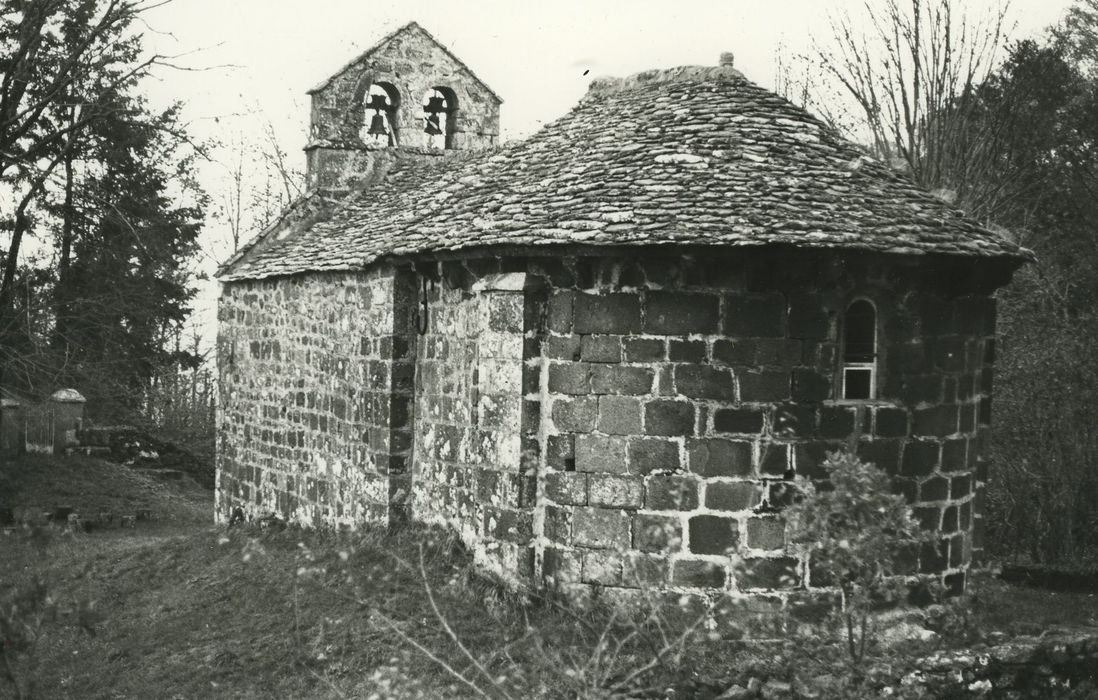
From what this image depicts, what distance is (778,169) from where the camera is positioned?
33.3 feet

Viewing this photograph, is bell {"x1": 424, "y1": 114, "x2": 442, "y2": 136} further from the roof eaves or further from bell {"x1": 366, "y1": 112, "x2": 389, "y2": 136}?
the roof eaves

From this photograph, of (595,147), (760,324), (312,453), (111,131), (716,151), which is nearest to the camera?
(760,324)

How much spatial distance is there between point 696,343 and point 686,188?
126cm

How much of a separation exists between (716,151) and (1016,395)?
26.7 ft

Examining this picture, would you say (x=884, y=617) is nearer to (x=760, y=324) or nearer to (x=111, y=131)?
(x=760, y=324)

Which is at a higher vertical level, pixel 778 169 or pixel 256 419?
pixel 778 169

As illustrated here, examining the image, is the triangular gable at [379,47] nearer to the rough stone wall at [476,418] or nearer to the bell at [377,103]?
the bell at [377,103]

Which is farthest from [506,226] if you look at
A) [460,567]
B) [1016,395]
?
[1016,395]

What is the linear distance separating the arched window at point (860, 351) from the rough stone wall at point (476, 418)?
2.66 meters

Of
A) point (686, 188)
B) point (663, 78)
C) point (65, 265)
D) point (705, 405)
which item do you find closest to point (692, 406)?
point (705, 405)

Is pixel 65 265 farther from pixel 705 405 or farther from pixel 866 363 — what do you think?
pixel 866 363

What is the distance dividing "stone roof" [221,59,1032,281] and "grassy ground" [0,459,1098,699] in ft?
9.47

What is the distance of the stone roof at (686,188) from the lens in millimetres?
9328

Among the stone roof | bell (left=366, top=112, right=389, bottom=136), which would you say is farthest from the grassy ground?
bell (left=366, top=112, right=389, bottom=136)
